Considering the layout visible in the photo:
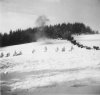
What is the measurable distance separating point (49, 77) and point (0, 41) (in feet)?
15.7

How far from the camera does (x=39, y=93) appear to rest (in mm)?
2629

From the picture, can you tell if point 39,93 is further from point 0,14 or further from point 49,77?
point 0,14

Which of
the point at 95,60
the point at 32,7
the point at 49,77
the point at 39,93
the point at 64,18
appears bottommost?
the point at 39,93

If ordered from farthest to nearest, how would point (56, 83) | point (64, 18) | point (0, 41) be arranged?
point (0, 41), point (64, 18), point (56, 83)

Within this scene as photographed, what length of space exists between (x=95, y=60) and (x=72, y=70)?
0.44 meters

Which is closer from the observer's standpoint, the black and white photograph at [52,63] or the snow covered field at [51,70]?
the black and white photograph at [52,63]

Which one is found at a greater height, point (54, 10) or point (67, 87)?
point (54, 10)

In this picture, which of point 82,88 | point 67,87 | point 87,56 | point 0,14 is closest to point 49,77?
point 67,87

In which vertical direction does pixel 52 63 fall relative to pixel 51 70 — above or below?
above

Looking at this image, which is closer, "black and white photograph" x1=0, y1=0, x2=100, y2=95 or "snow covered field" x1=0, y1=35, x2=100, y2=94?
"black and white photograph" x1=0, y1=0, x2=100, y2=95

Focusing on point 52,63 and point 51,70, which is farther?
point 52,63

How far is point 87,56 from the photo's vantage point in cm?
321

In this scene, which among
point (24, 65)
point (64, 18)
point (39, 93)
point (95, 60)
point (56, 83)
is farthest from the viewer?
point (64, 18)

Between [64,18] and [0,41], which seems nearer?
[64,18]
